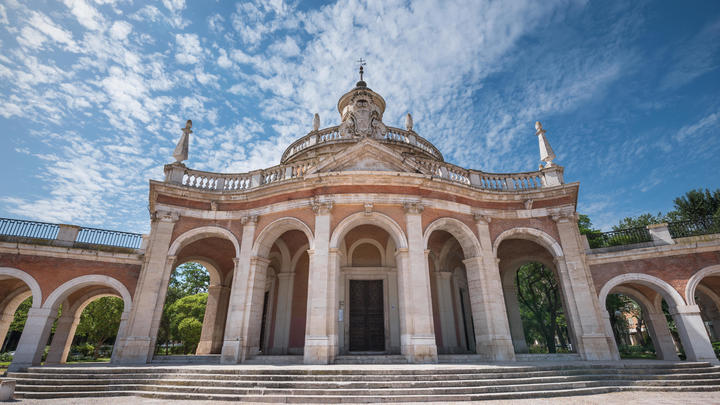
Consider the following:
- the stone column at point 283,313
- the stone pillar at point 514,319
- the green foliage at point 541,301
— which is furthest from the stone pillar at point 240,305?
the green foliage at point 541,301

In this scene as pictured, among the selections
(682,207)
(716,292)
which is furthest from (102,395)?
(682,207)

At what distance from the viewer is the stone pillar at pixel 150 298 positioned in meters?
11.2

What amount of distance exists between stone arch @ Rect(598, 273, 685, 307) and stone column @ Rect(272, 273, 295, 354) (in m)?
12.9

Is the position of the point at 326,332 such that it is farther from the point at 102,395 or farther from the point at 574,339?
the point at 574,339

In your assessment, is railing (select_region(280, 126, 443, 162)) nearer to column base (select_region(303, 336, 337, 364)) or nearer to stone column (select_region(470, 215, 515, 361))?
stone column (select_region(470, 215, 515, 361))

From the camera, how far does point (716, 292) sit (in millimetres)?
14430

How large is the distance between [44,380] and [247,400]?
19.2ft

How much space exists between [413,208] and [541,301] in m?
25.0

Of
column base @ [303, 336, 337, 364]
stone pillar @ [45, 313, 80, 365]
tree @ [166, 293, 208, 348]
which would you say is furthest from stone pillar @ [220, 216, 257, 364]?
tree @ [166, 293, 208, 348]

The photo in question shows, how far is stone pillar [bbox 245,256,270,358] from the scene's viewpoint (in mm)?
11625

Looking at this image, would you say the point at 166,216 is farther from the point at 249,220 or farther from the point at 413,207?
the point at 413,207

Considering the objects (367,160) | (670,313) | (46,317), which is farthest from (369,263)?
(46,317)

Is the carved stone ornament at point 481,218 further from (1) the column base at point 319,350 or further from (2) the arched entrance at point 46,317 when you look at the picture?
(2) the arched entrance at point 46,317

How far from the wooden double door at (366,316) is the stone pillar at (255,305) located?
384cm
